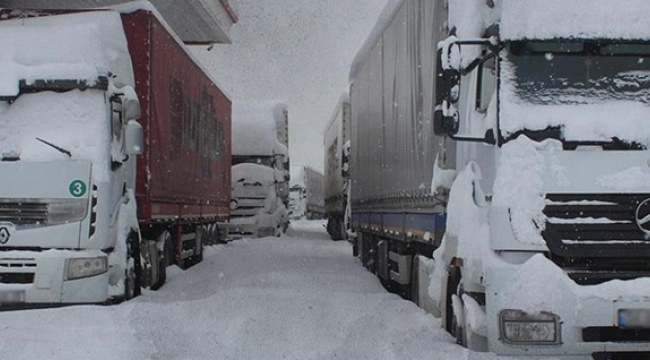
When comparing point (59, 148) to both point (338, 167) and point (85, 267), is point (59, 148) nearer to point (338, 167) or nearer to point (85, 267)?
point (85, 267)

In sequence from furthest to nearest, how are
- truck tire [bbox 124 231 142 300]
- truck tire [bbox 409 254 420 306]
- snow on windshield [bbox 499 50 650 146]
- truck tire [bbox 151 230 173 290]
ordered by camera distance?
truck tire [bbox 151 230 173 290] < truck tire [bbox 124 231 142 300] < truck tire [bbox 409 254 420 306] < snow on windshield [bbox 499 50 650 146]

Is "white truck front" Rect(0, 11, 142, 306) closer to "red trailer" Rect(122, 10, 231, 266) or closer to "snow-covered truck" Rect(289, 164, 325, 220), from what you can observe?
"red trailer" Rect(122, 10, 231, 266)

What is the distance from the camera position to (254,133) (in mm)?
26359

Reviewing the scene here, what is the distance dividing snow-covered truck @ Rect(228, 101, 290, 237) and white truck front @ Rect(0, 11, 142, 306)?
1523 cm

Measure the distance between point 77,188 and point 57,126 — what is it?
75 cm

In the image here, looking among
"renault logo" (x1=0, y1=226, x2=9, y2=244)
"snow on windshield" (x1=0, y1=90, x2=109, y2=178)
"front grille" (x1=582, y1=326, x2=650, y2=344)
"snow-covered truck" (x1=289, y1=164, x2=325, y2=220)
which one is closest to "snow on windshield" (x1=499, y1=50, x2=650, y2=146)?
"front grille" (x1=582, y1=326, x2=650, y2=344)

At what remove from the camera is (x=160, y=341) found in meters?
7.19

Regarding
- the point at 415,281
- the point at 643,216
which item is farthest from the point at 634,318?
the point at 415,281

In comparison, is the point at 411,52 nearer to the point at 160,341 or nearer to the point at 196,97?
the point at 160,341

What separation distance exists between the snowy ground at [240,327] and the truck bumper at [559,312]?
1.04 feet

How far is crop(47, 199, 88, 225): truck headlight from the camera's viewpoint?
8.93 meters

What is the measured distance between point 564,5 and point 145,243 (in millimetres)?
7171

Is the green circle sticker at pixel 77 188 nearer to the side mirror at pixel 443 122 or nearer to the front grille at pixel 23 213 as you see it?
the front grille at pixel 23 213

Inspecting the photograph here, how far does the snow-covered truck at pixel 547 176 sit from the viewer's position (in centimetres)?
551
